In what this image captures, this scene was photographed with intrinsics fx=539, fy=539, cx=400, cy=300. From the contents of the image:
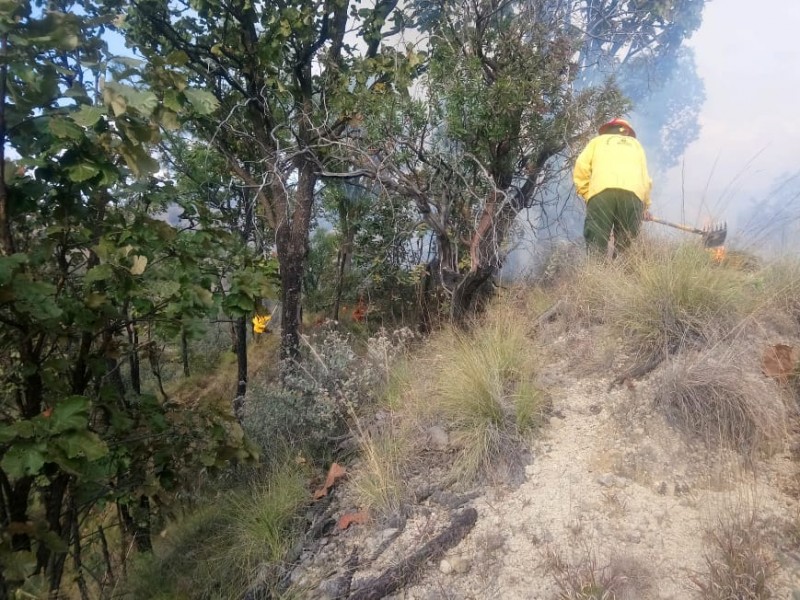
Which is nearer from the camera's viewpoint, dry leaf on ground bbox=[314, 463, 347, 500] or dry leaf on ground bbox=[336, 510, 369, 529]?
dry leaf on ground bbox=[336, 510, 369, 529]

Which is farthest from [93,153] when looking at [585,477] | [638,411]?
[638,411]

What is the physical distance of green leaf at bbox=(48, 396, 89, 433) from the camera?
5.59ft

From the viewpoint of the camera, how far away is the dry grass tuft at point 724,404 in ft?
8.72

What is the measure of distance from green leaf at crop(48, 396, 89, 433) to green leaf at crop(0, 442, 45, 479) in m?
0.07

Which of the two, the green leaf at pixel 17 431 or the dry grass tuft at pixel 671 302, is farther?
the dry grass tuft at pixel 671 302

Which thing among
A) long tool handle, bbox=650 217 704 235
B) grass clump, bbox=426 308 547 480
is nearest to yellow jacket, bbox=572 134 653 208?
long tool handle, bbox=650 217 704 235

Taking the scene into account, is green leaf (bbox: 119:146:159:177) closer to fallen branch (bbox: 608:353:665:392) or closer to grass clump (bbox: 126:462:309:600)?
grass clump (bbox: 126:462:309:600)

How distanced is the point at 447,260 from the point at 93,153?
3696 mm

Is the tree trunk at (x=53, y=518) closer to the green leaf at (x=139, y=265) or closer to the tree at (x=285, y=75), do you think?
the green leaf at (x=139, y=265)

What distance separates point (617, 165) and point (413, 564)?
3857mm

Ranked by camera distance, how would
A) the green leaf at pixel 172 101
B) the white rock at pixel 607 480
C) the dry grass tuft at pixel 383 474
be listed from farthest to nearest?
the dry grass tuft at pixel 383 474
the white rock at pixel 607 480
the green leaf at pixel 172 101

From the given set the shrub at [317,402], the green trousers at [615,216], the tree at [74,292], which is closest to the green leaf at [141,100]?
the tree at [74,292]

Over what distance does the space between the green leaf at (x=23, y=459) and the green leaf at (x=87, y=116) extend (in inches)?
39.8

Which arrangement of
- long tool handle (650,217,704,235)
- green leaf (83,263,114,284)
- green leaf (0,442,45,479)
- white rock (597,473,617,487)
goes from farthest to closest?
1. long tool handle (650,217,704,235)
2. white rock (597,473,617,487)
3. green leaf (83,263,114,284)
4. green leaf (0,442,45,479)
